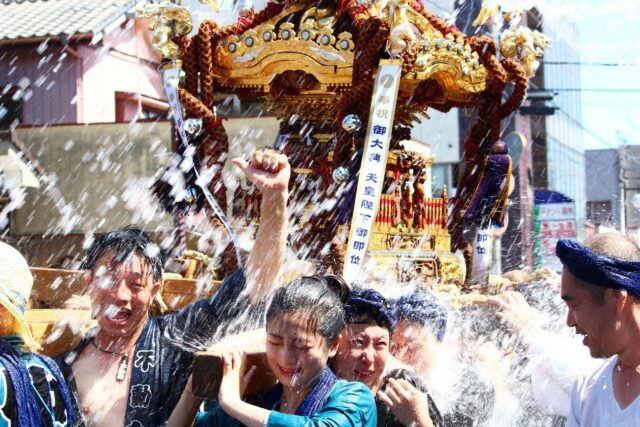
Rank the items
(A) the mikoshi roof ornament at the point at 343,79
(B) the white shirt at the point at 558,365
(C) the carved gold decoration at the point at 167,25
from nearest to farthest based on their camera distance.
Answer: (B) the white shirt at the point at 558,365 → (A) the mikoshi roof ornament at the point at 343,79 → (C) the carved gold decoration at the point at 167,25

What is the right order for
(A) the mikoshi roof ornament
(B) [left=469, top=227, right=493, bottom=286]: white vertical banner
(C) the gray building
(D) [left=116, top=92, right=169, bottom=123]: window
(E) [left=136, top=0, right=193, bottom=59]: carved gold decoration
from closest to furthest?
(A) the mikoshi roof ornament, (E) [left=136, top=0, right=193, bottom=59]: carved gold decoration, (B) [left=469, top=227, right=493, bottom=286]: white vertical banner, (D) [left=116, top=92, right=169, bottom=123]: window, (C) the gray building

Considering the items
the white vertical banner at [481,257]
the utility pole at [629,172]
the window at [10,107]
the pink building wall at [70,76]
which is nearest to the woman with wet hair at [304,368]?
the white vertical banner at [481,257]

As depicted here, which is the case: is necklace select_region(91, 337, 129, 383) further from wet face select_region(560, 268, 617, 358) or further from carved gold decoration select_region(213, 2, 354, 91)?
carved gold decoration select_region(213, 2, 354, 91)

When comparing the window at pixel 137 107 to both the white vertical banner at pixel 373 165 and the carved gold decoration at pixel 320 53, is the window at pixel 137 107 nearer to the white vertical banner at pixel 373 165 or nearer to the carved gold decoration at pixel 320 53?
the carved gold decoration at pixel 320 53

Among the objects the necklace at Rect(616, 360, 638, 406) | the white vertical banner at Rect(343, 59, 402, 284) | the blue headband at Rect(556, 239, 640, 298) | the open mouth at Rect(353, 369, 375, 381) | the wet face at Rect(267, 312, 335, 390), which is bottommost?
the open mouth at Rect(353, 369, 375, 381)

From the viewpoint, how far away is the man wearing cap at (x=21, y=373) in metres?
2.12

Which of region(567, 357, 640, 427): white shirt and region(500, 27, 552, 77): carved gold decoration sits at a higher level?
region(500, 27, 552, 77): carved gold decoration

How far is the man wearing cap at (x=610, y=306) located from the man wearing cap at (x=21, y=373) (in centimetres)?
142

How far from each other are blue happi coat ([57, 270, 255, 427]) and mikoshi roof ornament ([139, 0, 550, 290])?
358 centimetres

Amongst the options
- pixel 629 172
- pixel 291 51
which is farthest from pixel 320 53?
pixel 629 172

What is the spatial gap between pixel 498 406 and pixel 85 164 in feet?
36.9

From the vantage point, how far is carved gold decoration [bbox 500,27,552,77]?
284 inches

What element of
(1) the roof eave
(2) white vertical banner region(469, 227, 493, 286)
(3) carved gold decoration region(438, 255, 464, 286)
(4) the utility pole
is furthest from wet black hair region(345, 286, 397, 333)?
(4) the utility pole

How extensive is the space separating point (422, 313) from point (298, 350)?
3.02ft
